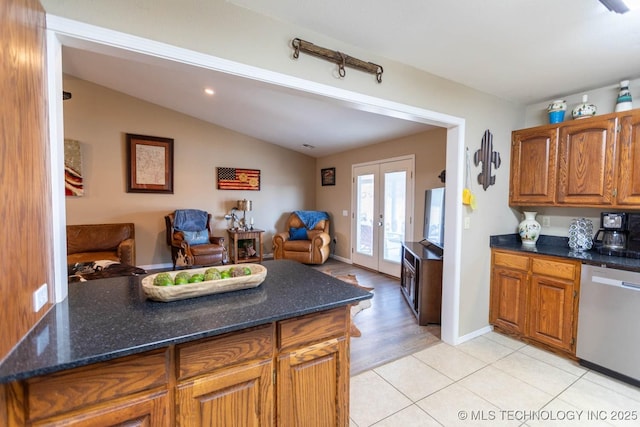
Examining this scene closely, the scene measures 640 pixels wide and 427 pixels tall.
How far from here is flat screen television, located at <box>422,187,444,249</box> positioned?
338cm

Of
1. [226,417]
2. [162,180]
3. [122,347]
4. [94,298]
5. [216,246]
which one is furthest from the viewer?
[162,180]

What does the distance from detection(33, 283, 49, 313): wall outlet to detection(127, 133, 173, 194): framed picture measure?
4.37 metres

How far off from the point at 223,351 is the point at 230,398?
0.19 meters

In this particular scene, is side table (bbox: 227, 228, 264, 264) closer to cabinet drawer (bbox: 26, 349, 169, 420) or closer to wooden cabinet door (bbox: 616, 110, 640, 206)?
cabinet drawer (bbox: 26, 349, 169, 420)

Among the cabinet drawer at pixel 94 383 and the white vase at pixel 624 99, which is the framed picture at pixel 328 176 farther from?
the cabinet drawer at pixel 94 383

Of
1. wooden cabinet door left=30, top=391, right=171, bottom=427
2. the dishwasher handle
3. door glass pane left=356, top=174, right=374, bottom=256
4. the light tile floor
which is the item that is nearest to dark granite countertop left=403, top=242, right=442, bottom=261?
the light tile floor

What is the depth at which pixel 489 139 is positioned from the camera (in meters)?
2.74

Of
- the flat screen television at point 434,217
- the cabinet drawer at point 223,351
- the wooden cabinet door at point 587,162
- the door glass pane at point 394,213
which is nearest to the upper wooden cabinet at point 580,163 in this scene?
the wooden cabinet door at point 587,162

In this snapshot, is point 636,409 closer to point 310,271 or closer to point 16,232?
point 310,271

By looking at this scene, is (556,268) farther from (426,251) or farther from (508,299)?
(426,251)

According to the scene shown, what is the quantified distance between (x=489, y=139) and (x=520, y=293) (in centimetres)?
149

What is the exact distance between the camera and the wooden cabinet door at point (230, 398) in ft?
3.32

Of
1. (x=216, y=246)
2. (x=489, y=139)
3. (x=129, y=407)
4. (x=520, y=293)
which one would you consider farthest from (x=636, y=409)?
(x=216, y=246)

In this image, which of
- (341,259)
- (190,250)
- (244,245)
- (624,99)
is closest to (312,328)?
(624,99)
